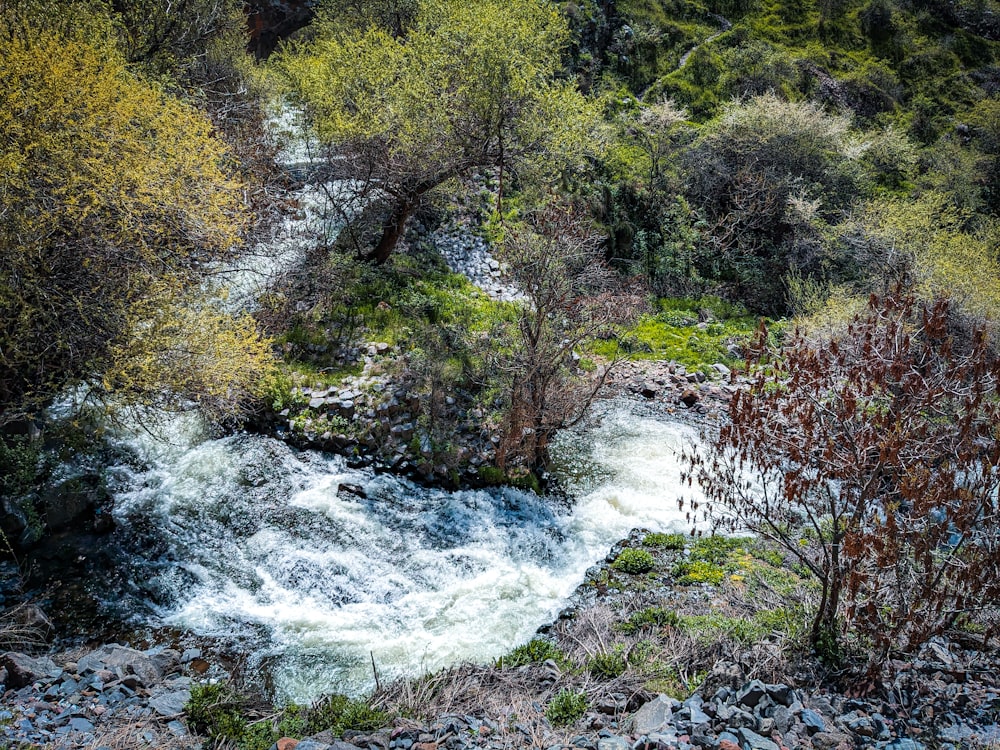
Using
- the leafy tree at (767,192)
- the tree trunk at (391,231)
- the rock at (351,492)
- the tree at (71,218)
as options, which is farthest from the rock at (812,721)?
the leafy tree at (767,192)

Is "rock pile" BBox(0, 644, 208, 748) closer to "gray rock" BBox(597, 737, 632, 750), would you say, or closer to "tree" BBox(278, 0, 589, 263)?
"gray rock" BBox(597, 737, 632, 750)

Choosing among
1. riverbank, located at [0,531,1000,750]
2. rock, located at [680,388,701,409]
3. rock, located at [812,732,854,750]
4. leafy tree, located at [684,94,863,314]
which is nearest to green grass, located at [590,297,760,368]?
leafy tree, located at [684,94,863,314]

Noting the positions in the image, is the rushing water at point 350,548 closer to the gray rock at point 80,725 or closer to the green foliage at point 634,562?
the green foliage at point 634,562

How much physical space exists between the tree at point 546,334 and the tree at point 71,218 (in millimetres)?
5778

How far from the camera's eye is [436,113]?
15875 mm

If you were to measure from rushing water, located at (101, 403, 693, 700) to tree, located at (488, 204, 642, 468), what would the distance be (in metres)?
1.32

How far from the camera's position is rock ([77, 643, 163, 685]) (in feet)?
23.1

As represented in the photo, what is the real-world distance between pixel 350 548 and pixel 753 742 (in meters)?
7.36

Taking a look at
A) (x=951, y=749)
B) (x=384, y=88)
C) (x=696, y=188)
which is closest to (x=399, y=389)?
(x=384, y=88)

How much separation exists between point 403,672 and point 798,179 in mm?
23834

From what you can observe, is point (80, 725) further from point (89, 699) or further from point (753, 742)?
point (753, 742)

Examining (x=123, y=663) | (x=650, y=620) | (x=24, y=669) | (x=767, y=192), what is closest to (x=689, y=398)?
(x=650, y=620)

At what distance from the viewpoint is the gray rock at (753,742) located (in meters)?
5.49

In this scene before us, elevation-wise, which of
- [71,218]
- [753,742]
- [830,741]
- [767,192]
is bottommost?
[830,741]
